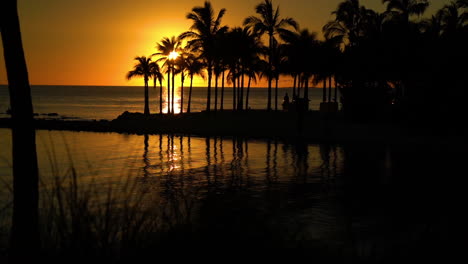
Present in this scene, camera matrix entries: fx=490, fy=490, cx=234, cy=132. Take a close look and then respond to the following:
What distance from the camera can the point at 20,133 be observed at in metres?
5.99

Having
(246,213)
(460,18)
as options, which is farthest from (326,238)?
(460,18)

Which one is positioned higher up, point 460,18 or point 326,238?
point 460,18

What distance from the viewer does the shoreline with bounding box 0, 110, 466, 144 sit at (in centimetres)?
2998

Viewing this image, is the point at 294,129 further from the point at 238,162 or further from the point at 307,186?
the point at 307,186

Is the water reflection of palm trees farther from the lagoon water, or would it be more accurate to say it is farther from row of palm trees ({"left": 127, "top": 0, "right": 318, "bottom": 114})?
row of palm trees ({"left": 127, "top": 0, "right": 318, "bottom": 114})

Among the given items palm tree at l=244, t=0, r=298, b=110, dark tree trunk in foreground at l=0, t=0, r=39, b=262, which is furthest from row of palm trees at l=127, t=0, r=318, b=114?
dark tree trunk in foreground at l=0, t=0, r=39, b=262

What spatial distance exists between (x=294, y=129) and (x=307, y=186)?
21.3 meters

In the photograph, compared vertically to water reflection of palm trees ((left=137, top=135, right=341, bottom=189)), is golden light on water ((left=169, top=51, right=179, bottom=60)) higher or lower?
higher

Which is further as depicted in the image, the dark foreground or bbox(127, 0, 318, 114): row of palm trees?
bbox(127, 0, 318, 114): row of palm trees

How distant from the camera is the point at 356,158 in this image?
22078 millimetres

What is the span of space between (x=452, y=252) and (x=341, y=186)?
8.47m

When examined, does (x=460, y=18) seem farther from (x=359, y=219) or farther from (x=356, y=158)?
(x=359, y=219)

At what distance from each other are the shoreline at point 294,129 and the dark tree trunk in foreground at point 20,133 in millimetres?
25077

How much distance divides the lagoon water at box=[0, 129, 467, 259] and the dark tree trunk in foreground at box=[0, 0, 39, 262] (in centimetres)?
38
